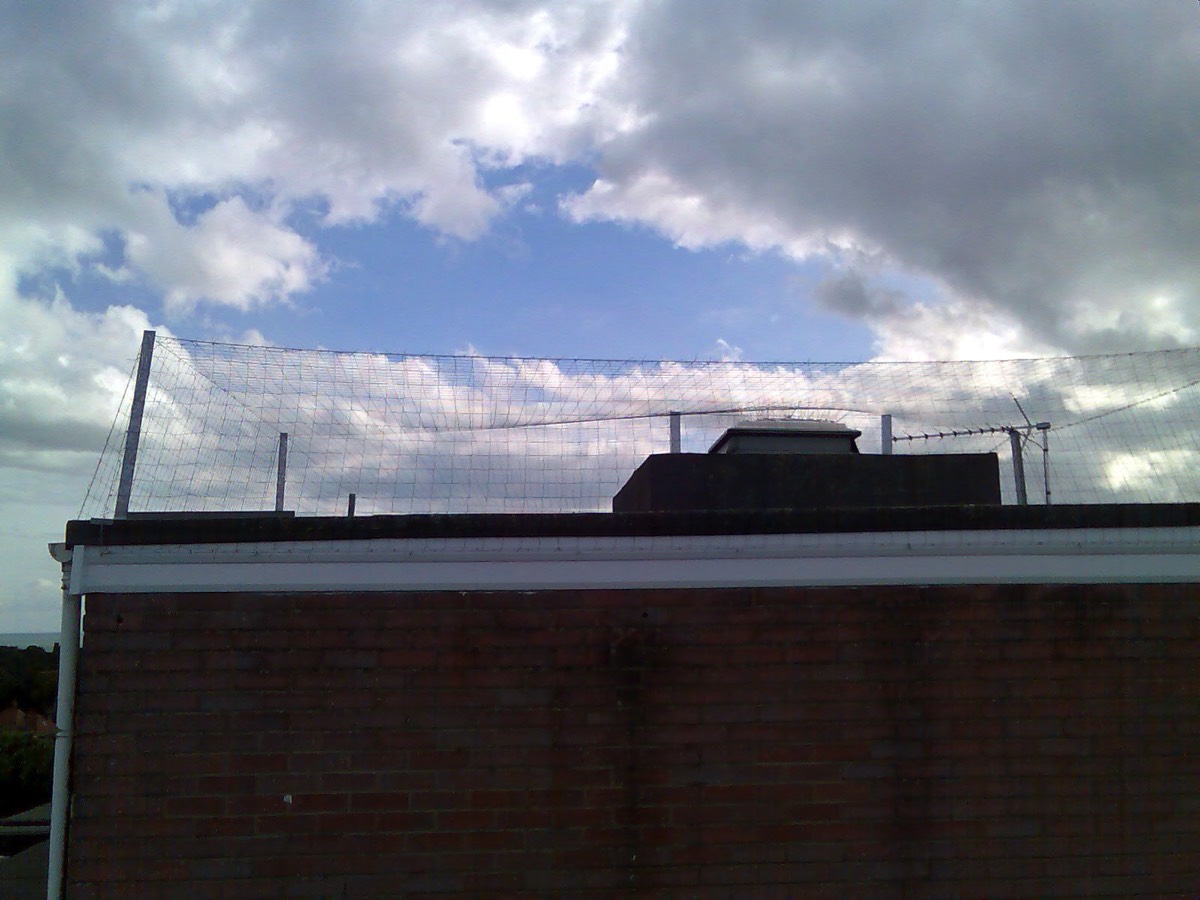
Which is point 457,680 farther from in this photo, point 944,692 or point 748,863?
point 944,692

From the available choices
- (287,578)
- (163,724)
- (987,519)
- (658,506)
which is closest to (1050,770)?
(987,519)

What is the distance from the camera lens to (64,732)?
4730 mm

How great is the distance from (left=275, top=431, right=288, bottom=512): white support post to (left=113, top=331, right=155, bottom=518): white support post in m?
0.81

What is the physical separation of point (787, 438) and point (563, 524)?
12.3 ft

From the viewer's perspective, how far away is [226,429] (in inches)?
230

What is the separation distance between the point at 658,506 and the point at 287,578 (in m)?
2.86

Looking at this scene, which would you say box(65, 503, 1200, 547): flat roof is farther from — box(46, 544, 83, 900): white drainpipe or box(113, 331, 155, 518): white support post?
box(46, 544, 83, 900): white drainpipe

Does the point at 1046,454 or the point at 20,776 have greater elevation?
the point at 1046,454

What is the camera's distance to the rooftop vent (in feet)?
26.5

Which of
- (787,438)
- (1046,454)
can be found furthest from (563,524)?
(1046,454)

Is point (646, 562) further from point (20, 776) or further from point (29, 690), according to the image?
point (29, 690)

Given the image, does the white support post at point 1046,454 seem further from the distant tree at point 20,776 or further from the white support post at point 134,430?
the distant tree at point 20,776

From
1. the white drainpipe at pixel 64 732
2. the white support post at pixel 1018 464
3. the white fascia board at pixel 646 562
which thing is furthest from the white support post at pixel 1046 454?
the white drainpipe at pixel 64 732

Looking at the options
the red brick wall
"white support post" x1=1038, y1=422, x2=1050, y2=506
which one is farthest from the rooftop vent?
the red brick wall
